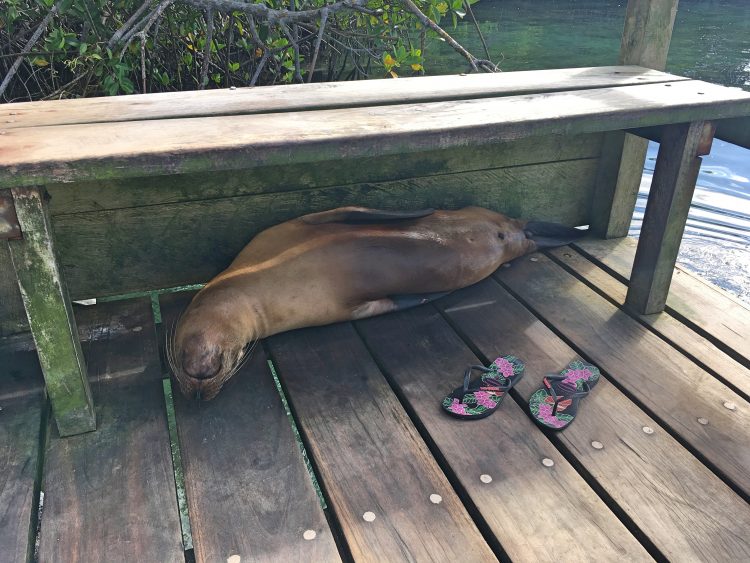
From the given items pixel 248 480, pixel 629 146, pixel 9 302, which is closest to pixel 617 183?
pixel 629 146

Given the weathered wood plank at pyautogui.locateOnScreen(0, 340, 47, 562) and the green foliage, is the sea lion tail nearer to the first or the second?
the green foliage

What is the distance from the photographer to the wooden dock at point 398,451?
1472mm

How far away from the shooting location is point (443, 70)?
724cm

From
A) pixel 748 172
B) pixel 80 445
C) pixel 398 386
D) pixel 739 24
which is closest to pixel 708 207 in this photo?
pixel 748 172

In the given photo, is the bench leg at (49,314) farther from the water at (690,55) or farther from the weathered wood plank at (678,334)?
the water at (690,55)

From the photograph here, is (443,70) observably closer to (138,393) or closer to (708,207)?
(708,207)

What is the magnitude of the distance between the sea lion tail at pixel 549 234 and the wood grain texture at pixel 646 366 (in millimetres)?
142

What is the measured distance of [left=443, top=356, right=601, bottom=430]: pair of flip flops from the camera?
183 centimetres

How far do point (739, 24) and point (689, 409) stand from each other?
11.8m

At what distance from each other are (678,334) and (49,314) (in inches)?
74.3

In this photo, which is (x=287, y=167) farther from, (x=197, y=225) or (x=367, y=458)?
(x=367, y=458)

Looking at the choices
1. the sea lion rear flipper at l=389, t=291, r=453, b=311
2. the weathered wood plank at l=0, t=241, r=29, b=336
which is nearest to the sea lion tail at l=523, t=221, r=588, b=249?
the sea lion rear flipper at l=389, t=291, r=453, b=311

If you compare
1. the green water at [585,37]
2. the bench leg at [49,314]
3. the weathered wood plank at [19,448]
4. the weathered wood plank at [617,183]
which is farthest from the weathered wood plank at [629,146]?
the green water at [585,37]

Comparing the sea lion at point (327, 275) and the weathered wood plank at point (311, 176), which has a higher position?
the weathered wood plank at point (311, 176)
